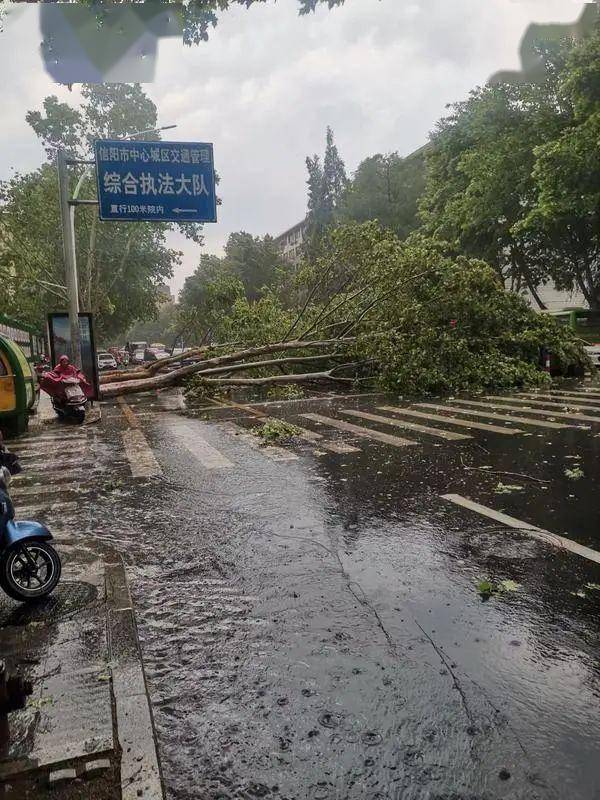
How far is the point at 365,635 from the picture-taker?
3.58 m

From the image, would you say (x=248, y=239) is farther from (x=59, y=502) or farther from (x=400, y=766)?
(x=400, y=766)

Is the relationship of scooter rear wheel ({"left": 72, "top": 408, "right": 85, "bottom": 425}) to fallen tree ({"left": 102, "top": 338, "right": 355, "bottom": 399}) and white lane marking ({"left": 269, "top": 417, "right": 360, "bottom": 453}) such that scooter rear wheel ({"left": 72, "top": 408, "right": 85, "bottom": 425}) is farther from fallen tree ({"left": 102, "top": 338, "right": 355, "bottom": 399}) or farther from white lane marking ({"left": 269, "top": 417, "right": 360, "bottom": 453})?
white lane marking ({"left": 269, "top": 417, "right": 360, "bottom": 453})

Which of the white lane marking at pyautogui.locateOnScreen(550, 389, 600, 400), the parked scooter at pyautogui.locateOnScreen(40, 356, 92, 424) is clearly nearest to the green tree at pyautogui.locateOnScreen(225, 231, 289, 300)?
the white lane marking at pyautogui.locateOnScreen(550, 389, 600, 400)

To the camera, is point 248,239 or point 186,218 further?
point 248,239

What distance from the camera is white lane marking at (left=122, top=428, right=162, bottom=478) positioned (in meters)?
8.33

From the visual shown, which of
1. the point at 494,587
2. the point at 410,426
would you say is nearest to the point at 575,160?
the point at 410,426

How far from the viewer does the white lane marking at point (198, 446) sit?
870cm

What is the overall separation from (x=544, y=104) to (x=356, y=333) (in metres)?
18.2

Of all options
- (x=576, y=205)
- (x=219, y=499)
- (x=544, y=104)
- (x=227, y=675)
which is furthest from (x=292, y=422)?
(x=544, y=104)

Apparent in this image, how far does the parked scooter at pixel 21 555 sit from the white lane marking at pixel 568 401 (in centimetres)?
1113

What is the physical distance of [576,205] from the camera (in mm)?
24766

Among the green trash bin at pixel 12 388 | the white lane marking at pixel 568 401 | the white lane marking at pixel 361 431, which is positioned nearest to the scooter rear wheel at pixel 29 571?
the white lane marking at pixel 361 431

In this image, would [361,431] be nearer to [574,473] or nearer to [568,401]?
[574,473]

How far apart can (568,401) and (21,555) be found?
12.5m
